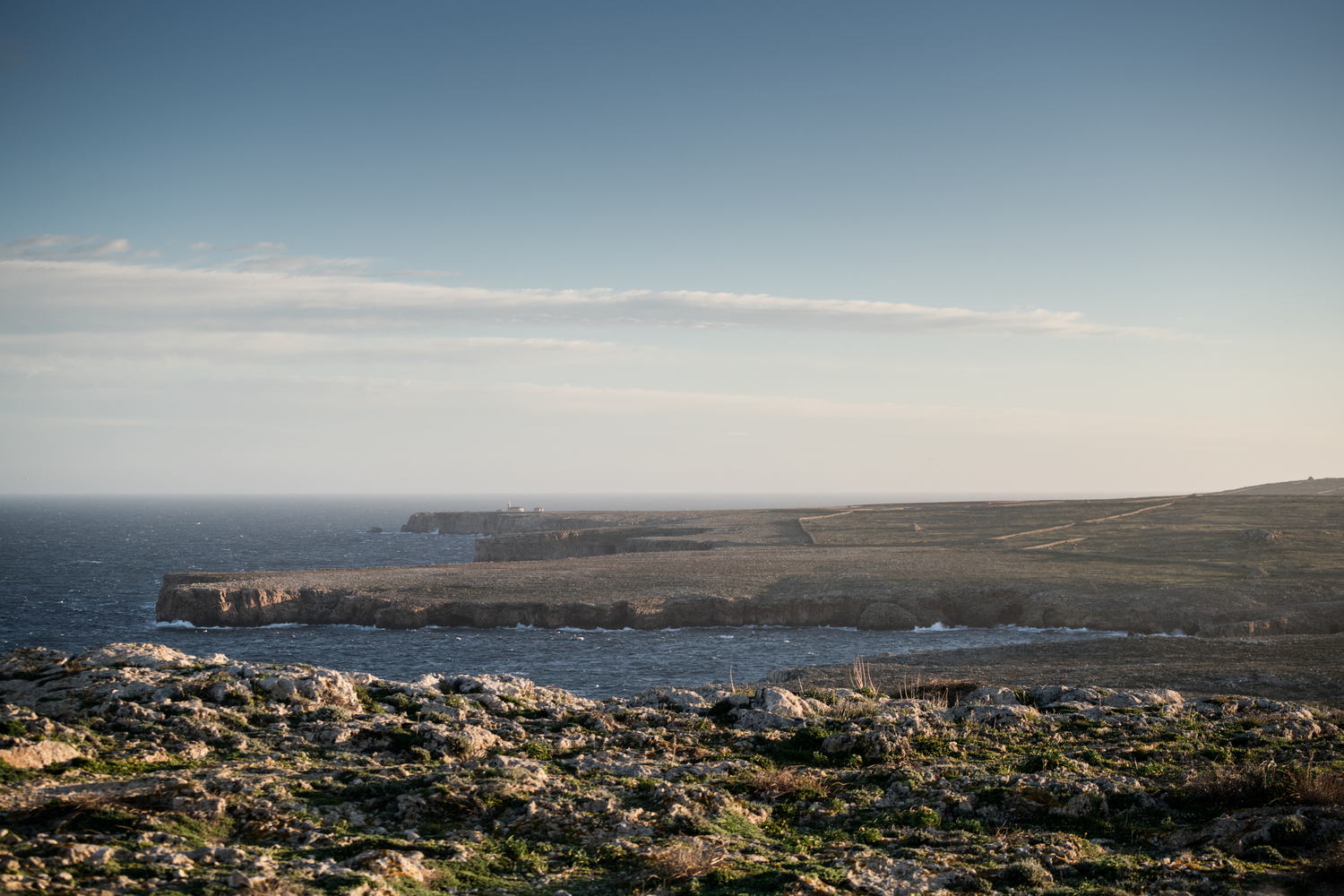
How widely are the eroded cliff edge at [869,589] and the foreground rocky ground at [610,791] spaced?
1730 inches

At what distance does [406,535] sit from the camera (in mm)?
174750

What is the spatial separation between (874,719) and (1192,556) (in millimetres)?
74904

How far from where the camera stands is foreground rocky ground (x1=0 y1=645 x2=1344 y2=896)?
29.3 ft

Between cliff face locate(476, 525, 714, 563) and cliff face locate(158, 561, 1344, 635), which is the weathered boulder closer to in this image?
cliff face locate(158, 561, 1344, 635)

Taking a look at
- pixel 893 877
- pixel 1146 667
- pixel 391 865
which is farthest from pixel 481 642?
pixel 893 877

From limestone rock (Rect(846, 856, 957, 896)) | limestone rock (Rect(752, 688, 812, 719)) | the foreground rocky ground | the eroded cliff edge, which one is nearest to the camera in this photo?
the foreground rocky ground

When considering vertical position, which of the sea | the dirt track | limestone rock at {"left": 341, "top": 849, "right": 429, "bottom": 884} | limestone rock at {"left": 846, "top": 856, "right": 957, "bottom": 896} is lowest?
the sea

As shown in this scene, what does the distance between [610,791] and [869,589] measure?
55.9 metres

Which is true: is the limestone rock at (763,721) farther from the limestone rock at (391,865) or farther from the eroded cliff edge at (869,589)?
the eroded cliff edge at (869,589)

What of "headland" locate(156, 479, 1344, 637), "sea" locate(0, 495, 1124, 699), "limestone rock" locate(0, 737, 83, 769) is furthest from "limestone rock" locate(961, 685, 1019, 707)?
"headland" locate(156, 479, 1344, 637)

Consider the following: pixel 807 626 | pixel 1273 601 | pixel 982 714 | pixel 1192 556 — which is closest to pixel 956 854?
pixel 982 714

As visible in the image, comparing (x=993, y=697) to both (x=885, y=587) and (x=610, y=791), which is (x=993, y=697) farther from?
(x=885, y=587)

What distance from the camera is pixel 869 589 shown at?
6462cm

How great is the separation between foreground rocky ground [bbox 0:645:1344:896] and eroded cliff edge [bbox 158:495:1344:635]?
4394 centimetres
